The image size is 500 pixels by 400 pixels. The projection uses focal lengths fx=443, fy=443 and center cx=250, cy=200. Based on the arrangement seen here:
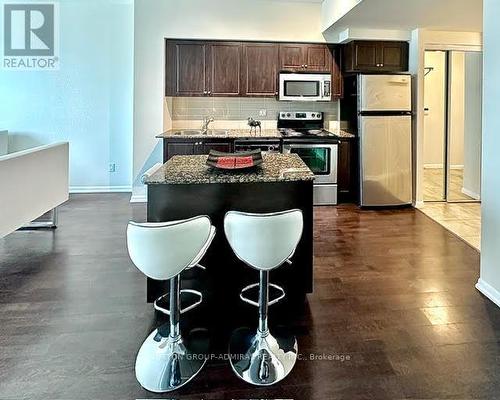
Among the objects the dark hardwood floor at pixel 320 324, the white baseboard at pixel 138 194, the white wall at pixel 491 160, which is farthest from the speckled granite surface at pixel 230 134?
the white wall at pixel 491 160

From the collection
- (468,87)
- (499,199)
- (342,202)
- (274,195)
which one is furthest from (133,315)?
(468,87)

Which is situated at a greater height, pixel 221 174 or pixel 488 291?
pixel 221 174

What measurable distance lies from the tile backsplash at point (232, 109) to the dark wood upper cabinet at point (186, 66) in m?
0.35

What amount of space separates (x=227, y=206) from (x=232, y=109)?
162 inches

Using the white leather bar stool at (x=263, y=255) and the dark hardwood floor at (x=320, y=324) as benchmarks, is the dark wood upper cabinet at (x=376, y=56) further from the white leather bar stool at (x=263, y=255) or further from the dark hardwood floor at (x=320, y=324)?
the white leather bar stool at (x=263, y=255)

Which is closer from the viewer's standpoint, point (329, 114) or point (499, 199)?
point (499, 199)

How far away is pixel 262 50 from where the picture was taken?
6312 millimetres

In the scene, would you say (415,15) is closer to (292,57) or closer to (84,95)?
(292,57)

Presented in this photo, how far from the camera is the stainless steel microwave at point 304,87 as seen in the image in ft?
20.7

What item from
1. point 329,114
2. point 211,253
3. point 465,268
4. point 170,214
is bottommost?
point 465,268

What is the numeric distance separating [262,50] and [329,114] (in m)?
1.43

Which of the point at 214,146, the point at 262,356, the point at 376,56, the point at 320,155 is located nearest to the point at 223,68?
the point at 214,146

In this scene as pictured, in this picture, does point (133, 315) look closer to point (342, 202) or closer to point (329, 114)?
point (342, 202)

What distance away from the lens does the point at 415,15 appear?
5.22 meters
